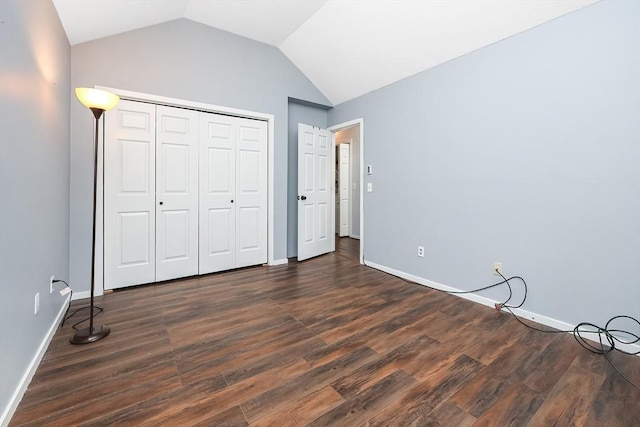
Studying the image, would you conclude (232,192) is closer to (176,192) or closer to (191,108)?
(176,192)

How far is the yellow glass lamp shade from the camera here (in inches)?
69.9

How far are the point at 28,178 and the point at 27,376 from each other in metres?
1.09

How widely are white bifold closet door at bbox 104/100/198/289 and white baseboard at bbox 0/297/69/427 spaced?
0.90 meters

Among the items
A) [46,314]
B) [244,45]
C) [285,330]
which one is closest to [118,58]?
[244,45]

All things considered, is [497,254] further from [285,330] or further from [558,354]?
[285,330]

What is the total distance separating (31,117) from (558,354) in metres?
3.68

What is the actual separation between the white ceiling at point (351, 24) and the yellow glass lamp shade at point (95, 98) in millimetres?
944

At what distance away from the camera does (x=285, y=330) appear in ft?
6.85

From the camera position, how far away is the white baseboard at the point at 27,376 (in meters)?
1.21

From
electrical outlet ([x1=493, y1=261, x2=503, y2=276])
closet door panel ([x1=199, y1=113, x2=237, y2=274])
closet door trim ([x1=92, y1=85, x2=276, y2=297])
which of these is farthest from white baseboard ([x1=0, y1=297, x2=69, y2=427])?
electrical outlet ([x1=493, y1=261, x2=503, y2=276])

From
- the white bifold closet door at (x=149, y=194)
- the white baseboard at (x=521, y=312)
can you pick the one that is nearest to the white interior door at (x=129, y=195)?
the white bifold closet door at (x=149, y=194)

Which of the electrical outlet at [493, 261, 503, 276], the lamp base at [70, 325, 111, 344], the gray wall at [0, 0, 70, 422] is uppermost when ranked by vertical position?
the gray wall at [0, 0, 70, 422]

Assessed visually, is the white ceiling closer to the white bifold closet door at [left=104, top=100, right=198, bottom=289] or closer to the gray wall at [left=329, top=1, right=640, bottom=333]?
the gray wall at [left=329, top=1, right=640, bottom=333]

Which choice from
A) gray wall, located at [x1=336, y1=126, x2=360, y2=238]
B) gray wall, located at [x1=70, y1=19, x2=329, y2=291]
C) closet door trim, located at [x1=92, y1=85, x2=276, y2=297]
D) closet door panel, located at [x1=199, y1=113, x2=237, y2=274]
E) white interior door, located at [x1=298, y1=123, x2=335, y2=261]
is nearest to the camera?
gray wall, located at [x1=70, y1=19, x2=329, y2=291]
